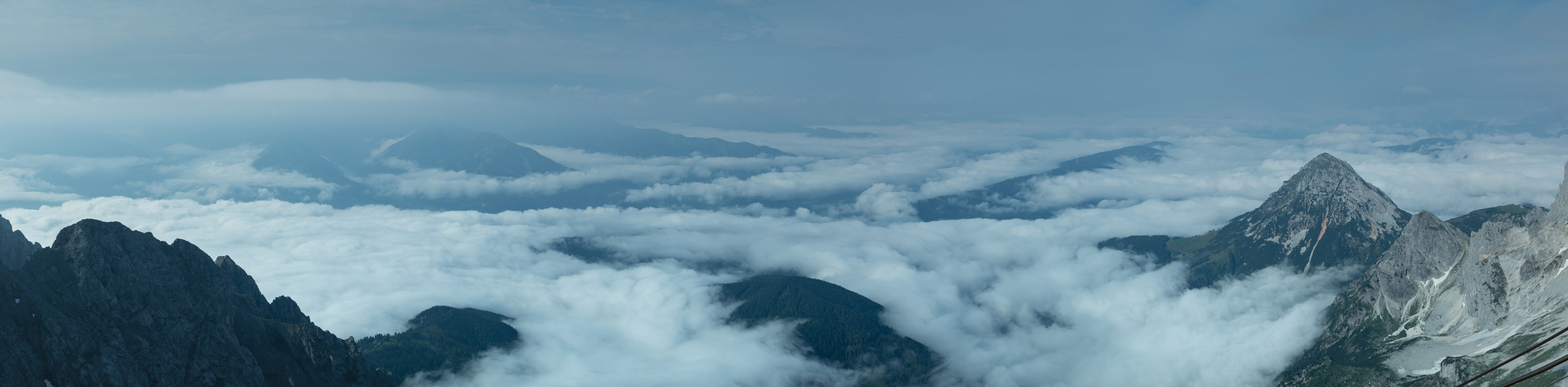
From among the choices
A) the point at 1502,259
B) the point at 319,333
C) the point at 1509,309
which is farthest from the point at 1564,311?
the point at 319,333

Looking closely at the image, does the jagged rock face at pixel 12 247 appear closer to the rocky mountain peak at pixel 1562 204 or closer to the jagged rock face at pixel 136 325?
the jagged rock face at pixel 136 325

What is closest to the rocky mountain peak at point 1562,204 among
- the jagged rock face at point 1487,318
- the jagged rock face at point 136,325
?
the jagged rock face at point 1487,318

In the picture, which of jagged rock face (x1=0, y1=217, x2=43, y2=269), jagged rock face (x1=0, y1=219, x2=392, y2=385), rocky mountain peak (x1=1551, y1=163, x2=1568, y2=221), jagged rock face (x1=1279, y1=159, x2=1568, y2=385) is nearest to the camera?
jagged rock face (x1=0, y1=219, x2=392, y2=385)

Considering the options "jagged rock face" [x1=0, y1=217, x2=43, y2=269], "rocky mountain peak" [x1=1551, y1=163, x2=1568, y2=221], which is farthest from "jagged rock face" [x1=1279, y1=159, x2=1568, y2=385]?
"jagged rock face" [x1=0, y1=217, x2=43, y2=269]

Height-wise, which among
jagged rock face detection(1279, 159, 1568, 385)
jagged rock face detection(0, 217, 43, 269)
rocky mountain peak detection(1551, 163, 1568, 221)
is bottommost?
jagged rock face detection(1279, 159, 1568, 385)

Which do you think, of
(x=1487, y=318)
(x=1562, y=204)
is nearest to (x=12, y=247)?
(x=1487, y=318)

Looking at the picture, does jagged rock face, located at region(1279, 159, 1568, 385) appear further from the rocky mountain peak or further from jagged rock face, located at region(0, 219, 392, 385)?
jagged rock face, located at region(0, 219, 392, 385)
